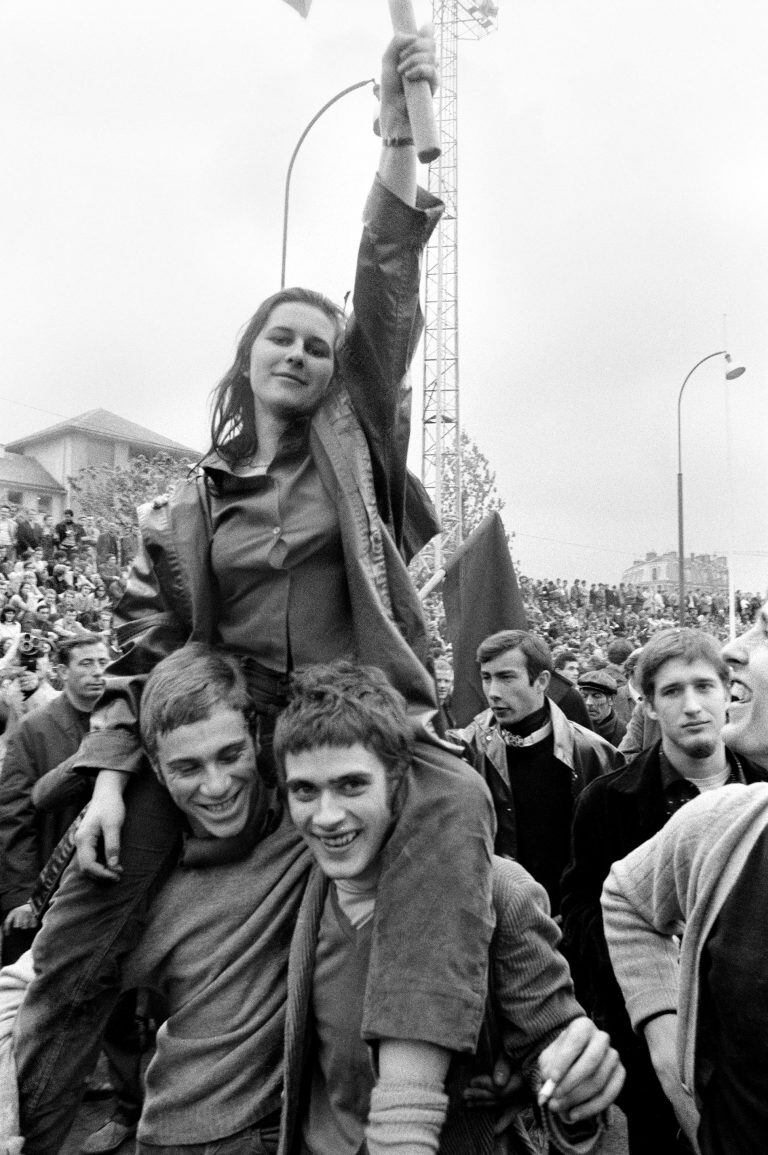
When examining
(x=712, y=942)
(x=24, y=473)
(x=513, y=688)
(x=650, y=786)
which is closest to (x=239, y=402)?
(x=712, y=942)

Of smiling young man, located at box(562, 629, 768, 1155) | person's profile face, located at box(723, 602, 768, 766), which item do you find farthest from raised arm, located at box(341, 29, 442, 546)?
smiling young man, located at box(562, 629, 768, 1155)

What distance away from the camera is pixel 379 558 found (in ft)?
7.57

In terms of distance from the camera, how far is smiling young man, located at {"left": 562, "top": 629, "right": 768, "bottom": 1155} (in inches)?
130

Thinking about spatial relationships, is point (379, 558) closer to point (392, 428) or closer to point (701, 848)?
point (392, 428)

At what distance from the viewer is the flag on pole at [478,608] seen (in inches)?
262

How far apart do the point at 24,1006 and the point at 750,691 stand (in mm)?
1615

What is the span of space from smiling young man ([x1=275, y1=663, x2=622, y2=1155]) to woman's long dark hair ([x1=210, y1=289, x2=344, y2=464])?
2.33ft

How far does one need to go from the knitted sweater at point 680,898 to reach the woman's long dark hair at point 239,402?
129 centimetres

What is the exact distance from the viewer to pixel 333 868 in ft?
6.63

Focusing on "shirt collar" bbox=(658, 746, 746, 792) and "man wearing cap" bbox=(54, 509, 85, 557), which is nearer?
"shirt collar" bbox=(658, 746, 746, 792)

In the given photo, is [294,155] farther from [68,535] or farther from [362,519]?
[68,535]

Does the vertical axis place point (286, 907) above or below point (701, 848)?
below

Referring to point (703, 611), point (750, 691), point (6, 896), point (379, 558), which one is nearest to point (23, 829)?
point (6, 896)

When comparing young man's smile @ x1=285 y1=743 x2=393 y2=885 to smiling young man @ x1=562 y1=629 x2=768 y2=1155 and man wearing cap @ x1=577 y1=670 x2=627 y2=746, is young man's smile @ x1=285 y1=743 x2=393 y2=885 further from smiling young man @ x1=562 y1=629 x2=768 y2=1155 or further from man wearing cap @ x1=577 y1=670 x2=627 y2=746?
man wearing cap @ x1=577 y1=670 x2=627 y2=746
